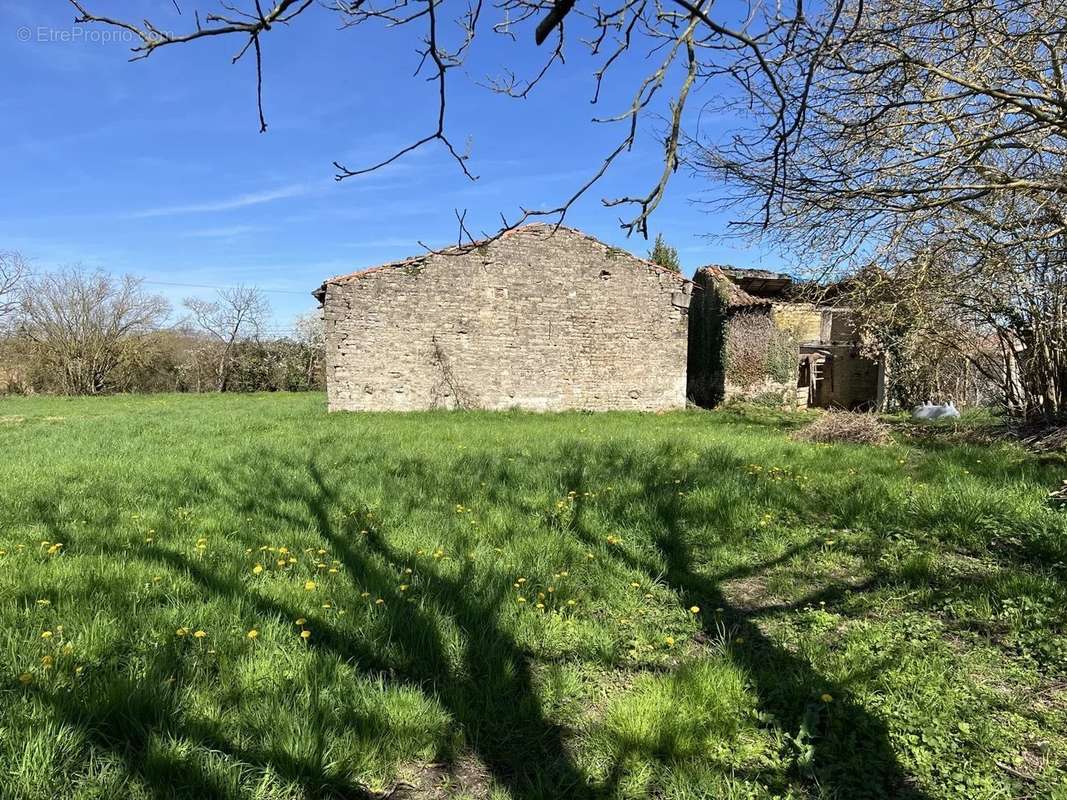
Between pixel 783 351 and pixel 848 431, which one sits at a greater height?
pixel 783 351

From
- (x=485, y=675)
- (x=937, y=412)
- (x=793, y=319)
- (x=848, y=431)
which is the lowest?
(x=485, y=675)

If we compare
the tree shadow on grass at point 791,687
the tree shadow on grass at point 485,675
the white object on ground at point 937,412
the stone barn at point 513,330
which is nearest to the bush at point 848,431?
the tree shadow on grass at point 485,675

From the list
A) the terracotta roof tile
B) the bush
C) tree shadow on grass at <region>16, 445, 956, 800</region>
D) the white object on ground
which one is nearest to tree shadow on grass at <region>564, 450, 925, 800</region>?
tree shadow on grass at <region>16, 445, 956, 800</region>

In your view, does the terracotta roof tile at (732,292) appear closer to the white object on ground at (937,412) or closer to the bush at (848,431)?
the white object on ground at (937,412)

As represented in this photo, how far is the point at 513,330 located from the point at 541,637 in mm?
14244

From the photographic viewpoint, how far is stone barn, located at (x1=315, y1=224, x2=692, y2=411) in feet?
53.3

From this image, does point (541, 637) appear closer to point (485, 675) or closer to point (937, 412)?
point (485, 675)

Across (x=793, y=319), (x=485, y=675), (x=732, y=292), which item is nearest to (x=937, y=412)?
(x=793, y=319)

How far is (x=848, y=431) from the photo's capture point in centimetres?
926

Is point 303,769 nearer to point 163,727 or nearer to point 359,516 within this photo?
point 163,727

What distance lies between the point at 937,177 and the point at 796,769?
6.24 meters

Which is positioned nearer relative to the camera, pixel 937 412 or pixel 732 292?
pixel 937 412

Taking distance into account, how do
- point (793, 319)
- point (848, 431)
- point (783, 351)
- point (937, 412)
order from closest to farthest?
point (848, 431)
point (937, 412)
point (783, 351)
point (793, 319)

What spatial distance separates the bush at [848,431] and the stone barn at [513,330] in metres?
8.58
